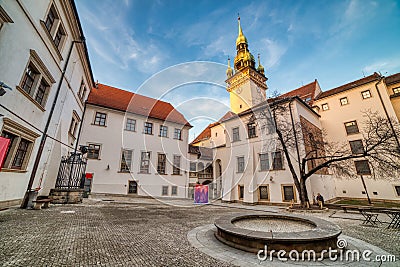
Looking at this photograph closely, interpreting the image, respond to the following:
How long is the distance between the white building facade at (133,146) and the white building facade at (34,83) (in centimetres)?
575

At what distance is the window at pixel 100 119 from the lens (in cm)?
1878

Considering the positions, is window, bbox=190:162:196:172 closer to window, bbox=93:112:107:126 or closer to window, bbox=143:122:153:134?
window, bbox=143:122:153:134

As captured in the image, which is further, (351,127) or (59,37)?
(351,127)

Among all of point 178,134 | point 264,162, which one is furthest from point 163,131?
point 264,162

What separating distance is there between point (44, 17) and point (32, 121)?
506cm

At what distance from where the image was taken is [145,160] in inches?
811

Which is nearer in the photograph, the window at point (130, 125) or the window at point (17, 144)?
the window at point (17, 144)

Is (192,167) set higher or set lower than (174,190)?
higher

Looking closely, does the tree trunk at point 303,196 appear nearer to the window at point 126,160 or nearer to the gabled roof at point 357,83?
the gabled roof at point 357,83

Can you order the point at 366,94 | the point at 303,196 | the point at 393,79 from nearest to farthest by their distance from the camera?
the point at 303,196, the point at 366,94, the point at 393,79

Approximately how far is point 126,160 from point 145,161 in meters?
2.13

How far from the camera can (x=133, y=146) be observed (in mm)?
20109

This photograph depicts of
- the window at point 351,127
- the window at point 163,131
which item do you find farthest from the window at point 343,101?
the window at point 163,131

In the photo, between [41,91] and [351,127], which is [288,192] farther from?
[41,91]
